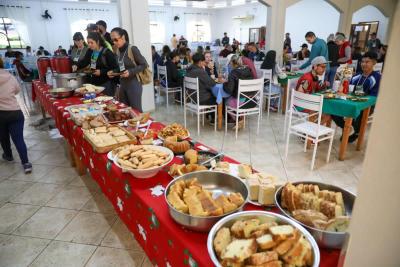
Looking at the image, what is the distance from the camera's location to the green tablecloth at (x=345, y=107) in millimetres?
2602

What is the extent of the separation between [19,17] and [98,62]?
1056 cm

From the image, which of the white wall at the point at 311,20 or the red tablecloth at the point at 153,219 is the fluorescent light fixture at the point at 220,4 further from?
the red tablecloth at the point at 153,219

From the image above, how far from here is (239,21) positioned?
47.3 feet

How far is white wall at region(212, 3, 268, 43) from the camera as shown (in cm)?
1309

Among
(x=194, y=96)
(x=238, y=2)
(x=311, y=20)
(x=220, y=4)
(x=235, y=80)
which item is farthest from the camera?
(x=220, y=4)

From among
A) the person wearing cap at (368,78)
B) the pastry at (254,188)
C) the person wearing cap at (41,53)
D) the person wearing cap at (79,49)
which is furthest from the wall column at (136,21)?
the person wearing cap at (41,53)

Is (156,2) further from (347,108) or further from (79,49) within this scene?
(347,108)

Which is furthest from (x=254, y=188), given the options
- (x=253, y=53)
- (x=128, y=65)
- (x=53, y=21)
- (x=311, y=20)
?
(x=53, y=21)

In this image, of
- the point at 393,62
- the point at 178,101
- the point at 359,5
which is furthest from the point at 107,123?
the point at 359,5

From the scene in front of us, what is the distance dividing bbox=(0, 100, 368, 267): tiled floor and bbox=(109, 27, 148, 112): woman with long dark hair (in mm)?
1090

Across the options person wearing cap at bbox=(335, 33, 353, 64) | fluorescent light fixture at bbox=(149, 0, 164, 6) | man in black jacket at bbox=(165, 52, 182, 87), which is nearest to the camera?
man in black jacket at bbox=(165, 52, 182, 87)

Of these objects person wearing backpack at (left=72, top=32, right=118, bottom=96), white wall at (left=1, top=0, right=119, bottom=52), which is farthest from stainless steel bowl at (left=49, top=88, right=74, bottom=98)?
white wall at (left=1, top=0, right=119, bottom=52)

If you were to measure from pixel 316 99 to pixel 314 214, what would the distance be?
198 centimetres

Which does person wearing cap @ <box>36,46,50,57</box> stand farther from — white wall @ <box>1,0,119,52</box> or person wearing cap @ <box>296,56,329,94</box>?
person wearing cap @ <box>296,56,329,94</box>
